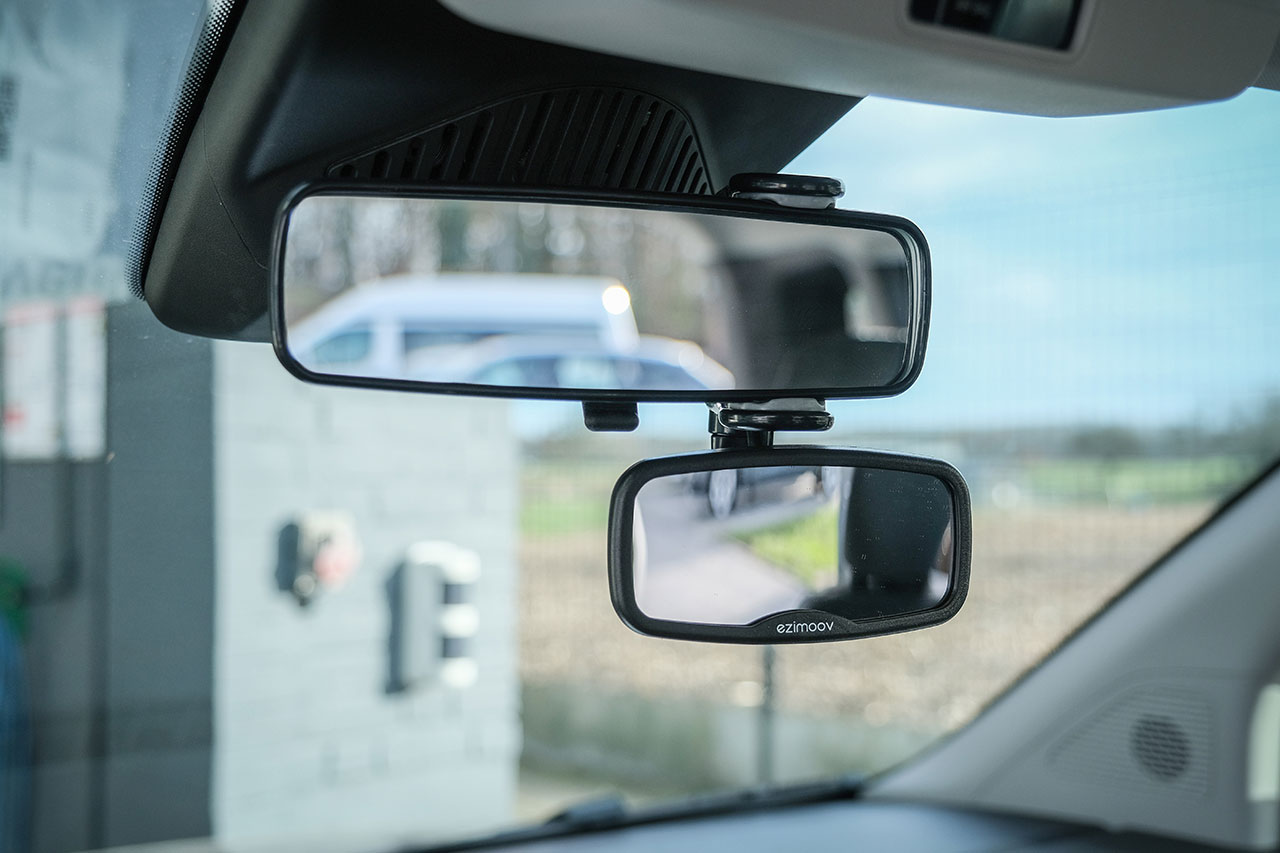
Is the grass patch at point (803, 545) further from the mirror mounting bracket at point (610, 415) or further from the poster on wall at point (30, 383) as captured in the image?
the poster on wall at point (30, 383)

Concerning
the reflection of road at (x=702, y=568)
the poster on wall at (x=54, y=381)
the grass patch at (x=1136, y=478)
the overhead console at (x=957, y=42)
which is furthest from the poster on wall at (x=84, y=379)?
the grass patch at (x=1136, y=478)

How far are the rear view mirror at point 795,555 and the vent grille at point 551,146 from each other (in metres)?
0.37

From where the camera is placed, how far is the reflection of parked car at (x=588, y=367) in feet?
4.42

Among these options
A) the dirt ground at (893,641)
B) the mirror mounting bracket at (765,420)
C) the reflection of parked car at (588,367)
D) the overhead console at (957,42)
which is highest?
the overhead console at (957,42)

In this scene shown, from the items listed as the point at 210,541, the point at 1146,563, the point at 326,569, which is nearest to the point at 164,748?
the point at 210,541

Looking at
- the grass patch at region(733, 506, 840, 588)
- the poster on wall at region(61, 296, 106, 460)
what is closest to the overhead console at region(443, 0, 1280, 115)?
the grass patch at region(733, 506, 840, 588)

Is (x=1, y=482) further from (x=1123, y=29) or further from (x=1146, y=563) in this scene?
(x=1146, y=563)

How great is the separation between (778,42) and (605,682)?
487 centimetres

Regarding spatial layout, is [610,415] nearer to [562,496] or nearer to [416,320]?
[416,320]

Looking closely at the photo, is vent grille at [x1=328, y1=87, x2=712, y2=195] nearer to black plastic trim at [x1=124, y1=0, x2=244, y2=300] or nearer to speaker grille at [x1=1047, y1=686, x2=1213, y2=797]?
black plastic trim at [x1=124, y1=0, x2=244, y2=300]

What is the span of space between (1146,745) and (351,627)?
9.04 ft

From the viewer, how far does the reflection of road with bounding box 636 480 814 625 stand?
1266 mm

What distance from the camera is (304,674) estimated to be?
12.8 ft

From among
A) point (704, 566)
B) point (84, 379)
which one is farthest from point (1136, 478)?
point (84, 379)
